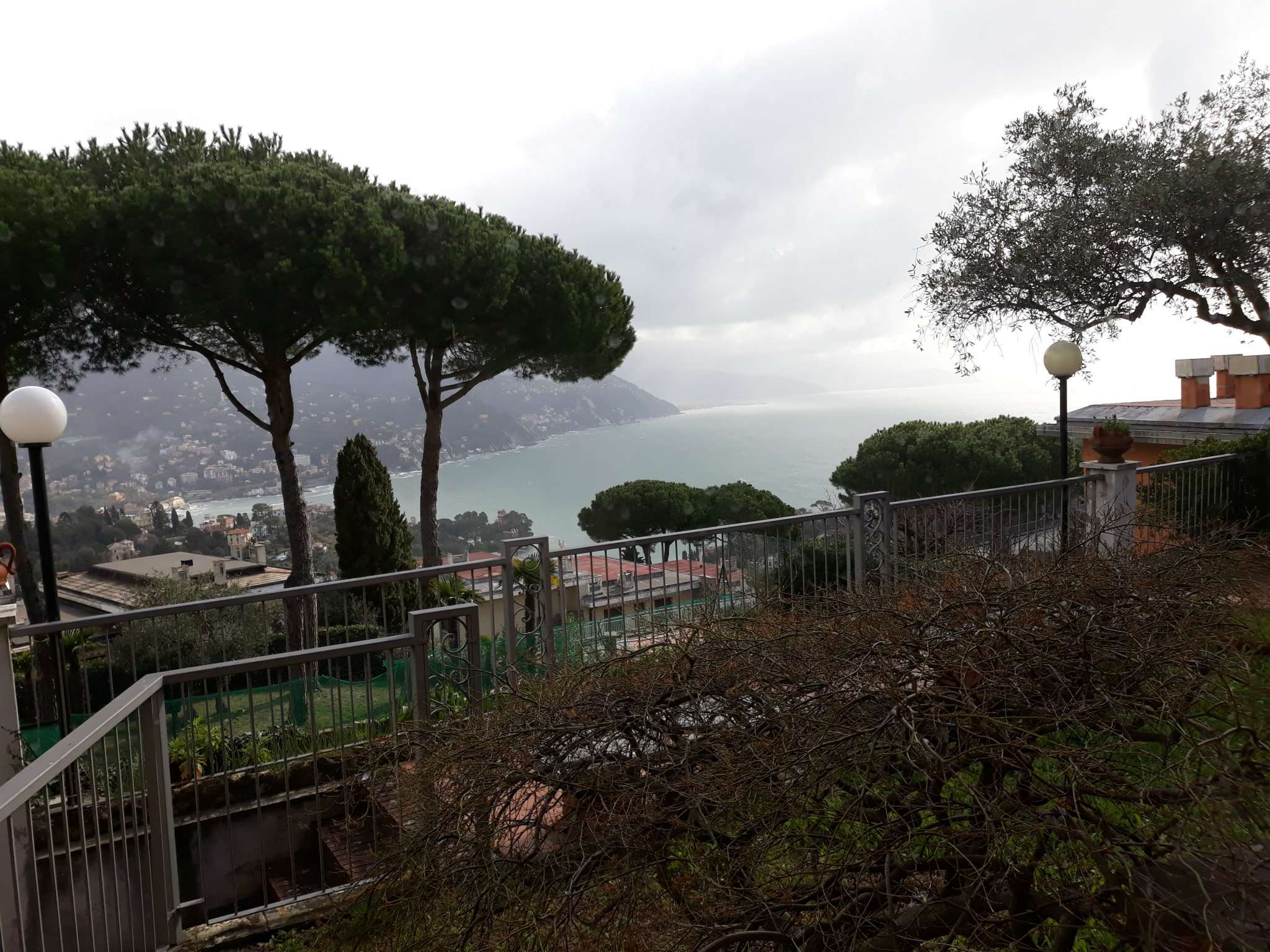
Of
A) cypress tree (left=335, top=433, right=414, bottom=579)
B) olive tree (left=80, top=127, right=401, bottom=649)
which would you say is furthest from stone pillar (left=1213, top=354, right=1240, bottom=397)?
cypress tree (left=335, top=433, right=414, bottom=579)

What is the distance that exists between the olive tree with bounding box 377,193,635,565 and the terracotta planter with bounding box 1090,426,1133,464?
886 centimetres

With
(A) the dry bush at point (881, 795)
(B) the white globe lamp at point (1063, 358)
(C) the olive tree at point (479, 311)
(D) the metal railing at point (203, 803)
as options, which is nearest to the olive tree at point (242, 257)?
(C) the olive tree at point (479, 311)

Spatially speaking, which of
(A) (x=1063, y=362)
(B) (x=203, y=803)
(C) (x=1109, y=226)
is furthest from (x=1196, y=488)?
(B) (x=203, y=803)

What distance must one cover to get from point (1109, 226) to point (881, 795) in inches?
395

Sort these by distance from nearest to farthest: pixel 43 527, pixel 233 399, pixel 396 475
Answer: pixel 43 527 → pixel 233 399 → pixel 396 475

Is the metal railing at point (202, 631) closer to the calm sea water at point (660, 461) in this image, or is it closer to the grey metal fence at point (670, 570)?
the grey metal fence at point (670, 570)

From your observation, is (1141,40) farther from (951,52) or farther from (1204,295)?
(1204,295)

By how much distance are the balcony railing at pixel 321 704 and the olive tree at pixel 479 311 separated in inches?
306

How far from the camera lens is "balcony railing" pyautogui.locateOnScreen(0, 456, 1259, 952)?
2580mm

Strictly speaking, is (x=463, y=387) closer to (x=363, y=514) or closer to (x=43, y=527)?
→ (x=363, y=514)

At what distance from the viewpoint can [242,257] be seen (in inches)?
476

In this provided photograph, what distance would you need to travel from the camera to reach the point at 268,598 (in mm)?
4117

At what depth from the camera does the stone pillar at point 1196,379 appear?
13.0 metres

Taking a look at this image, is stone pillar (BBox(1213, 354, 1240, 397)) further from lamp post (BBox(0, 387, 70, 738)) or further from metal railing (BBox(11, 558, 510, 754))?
lamp post (BBox(0, 387, 70, 738))
